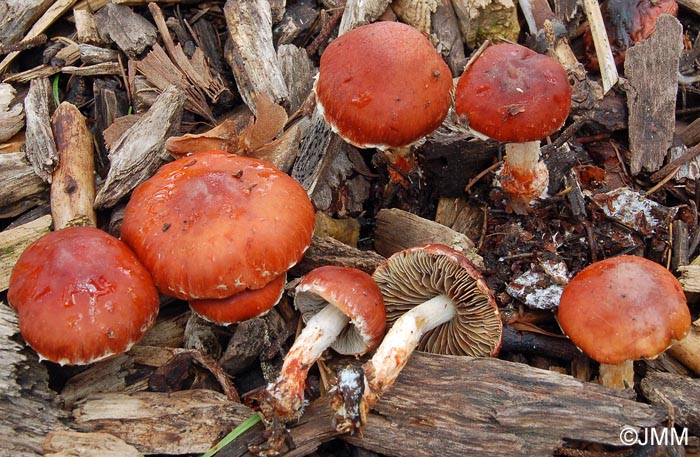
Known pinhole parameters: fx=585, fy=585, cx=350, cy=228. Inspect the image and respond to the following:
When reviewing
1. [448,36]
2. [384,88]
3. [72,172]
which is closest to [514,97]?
[384,88]

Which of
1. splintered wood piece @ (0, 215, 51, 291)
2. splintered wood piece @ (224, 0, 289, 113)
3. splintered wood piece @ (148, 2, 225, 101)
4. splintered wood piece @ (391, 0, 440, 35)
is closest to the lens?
splintered wood piece @ (0, 215, 51, 291)

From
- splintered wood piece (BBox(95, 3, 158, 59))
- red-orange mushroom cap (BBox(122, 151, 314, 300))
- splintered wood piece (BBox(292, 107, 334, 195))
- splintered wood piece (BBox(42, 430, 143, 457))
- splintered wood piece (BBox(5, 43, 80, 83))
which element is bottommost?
splintered wood piece (BBox(42, 430, 143, 457))

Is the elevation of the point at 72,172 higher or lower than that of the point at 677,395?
higher

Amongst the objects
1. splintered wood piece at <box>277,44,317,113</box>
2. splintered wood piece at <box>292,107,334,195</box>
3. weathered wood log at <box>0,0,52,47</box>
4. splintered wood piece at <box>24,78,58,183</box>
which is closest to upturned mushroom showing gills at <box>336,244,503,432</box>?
splintered wood piece at <box>292,107,334,195</box>

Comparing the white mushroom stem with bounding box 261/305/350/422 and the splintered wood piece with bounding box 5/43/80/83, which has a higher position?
the splintered wood piece with bounding box 5/43/80/83

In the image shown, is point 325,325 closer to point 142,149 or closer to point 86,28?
point 142,149

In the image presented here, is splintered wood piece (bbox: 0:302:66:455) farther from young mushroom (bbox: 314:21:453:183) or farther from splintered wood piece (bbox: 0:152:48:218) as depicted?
young mushroom (bbox: 314:21:453:183)

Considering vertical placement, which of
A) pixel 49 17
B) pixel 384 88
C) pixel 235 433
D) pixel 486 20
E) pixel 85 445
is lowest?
pixel 235 433
